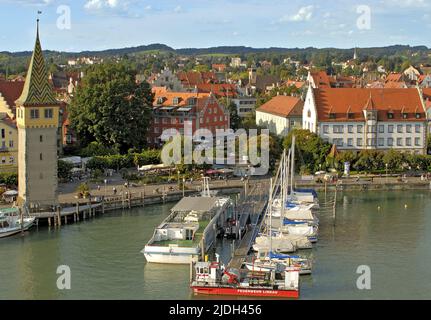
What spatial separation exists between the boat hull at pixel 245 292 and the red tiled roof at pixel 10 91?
85.1 ft

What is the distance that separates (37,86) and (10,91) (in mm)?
12586

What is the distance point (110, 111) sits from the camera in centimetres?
4938

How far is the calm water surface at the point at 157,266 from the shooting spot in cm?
2552

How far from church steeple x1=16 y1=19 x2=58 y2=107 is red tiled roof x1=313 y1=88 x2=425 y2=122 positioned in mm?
20041

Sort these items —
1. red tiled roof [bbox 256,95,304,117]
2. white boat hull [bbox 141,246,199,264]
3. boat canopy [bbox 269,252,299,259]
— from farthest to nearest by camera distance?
red tiled roof [bbox 256,95,304,117], white boat hull [bbox 141,246,199,264], boat canopy [bbox 269,252,299,259]

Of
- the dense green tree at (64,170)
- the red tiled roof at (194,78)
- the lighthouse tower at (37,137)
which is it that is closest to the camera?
the lighthouse tower at (37,137)

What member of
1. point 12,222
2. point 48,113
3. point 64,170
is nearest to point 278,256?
point 12,222

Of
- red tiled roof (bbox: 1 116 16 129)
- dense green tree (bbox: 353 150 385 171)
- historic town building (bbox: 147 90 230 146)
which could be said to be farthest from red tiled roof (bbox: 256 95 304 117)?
red tiled roof (bbox: 1 116 16 129)

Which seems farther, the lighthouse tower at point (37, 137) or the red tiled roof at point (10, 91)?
the red tiled roof at point (10, 91)

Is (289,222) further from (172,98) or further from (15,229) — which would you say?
(172,98)

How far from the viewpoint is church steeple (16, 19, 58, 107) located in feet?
118

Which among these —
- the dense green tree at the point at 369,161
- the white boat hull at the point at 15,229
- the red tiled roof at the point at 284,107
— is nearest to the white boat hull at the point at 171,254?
the white boat hull at the point at 15,229

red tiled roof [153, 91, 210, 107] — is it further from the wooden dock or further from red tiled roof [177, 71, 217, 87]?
red tiled roof [177, 71, 217, 87]

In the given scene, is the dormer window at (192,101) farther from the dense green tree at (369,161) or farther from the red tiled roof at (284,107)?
the dense green tree at (369,161)
